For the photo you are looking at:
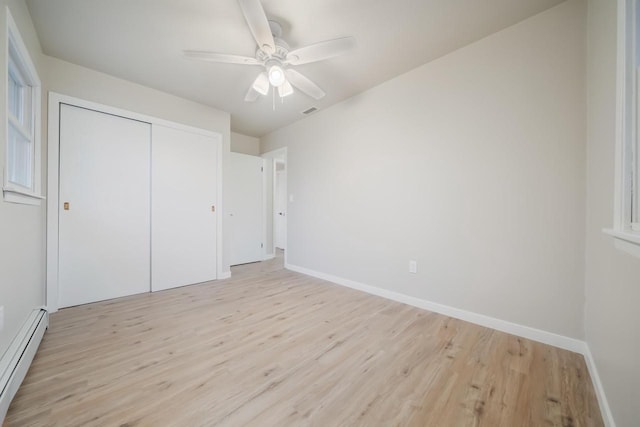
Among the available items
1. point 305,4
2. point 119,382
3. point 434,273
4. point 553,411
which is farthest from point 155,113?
point 553,411

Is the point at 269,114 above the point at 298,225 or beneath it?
above

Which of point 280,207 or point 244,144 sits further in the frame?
point 280,207

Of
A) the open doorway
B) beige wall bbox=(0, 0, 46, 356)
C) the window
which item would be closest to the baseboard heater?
beige wall bbox=(0, 0, 46, 356)

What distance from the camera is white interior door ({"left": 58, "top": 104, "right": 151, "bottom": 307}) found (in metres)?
2.28

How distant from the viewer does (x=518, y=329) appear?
1781 millimetres

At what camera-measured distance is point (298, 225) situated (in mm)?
3762

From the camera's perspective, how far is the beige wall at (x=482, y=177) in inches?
63.6

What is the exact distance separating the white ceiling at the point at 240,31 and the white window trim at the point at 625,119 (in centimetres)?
91

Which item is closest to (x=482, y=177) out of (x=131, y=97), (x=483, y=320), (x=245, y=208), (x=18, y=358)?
(x=483, y=320)

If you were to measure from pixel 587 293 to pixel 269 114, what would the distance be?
375 centimetres

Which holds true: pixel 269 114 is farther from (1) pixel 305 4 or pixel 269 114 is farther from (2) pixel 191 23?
(1) pixel 305 4

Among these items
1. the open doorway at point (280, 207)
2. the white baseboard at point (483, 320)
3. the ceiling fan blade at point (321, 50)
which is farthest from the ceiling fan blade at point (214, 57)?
the open doorway at point (280, 207)

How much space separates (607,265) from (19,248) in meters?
3.44

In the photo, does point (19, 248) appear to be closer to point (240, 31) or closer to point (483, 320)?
point (240, 31)
